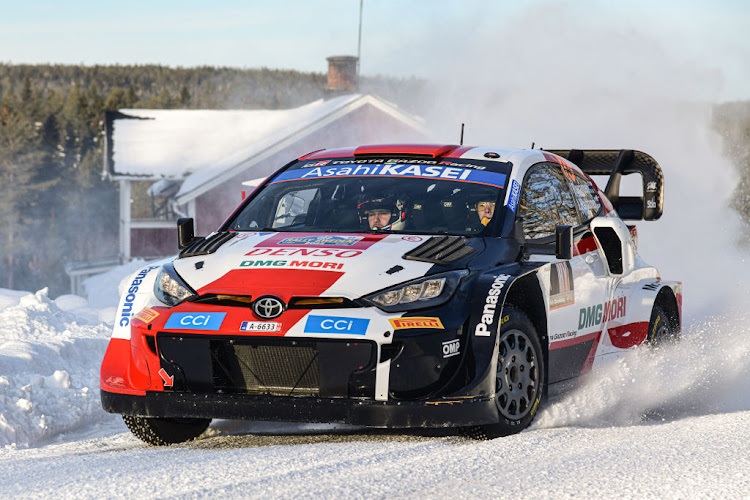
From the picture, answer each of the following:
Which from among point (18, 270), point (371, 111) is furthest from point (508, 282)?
point (18, 270)

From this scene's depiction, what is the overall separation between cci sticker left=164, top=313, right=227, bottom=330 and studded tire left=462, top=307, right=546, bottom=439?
51.3 inches

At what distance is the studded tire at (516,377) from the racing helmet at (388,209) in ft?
2.92

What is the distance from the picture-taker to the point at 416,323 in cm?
523

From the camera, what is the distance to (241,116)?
131 ft

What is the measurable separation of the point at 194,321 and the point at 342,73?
3810 centimetres

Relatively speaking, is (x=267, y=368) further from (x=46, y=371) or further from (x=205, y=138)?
(x=205, y=138)

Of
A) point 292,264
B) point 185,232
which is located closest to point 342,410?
point 292,264

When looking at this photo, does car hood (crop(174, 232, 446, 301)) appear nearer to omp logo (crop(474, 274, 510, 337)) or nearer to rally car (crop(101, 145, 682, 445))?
rally car (crop(101, 145, 682, 445))

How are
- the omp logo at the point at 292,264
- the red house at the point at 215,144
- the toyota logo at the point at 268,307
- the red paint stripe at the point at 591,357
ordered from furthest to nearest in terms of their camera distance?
the red house at the point at 215,144
the red paint stripe at the point at 591,357
the omp logo at the point at 292,264
the toyota logo at the point at 268,307

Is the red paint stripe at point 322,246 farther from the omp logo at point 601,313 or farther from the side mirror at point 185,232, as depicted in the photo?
the omp logo at point 601,313

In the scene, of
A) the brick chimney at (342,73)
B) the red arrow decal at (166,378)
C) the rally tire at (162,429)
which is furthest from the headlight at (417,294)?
the brick chimney at (342,73)

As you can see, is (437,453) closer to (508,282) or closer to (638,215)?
(508,282)

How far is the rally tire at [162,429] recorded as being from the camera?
19.2 ft

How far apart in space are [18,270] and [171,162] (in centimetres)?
4930
